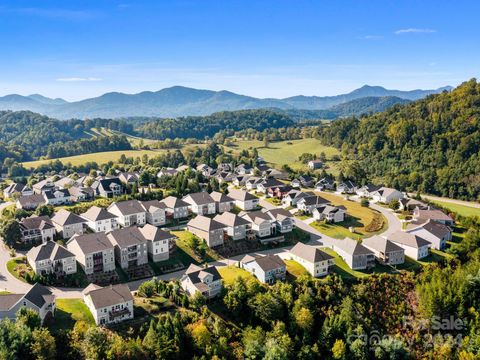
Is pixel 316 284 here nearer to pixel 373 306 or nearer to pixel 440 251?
pixel 373 306

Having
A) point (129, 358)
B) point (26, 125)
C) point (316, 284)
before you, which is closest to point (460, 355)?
point (316, 284)

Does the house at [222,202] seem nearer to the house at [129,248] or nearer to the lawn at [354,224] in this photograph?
the lawn at [354,224]

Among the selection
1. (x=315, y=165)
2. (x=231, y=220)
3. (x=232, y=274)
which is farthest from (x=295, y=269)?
(x=315, y=165)

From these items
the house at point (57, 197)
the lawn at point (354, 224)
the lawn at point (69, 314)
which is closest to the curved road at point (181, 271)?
the lawn at point (354, 224)

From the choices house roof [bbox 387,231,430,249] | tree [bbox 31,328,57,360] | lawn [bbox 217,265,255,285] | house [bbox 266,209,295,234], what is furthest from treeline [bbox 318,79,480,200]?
tree [bbox 31,328,57,360]

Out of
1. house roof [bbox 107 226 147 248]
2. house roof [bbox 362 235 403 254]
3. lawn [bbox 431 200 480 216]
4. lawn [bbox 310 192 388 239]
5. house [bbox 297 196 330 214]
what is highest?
house roof [bbox 107 226 147 248]

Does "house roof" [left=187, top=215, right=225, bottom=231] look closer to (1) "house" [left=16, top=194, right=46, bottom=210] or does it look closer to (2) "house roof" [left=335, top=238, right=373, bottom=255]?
(2) "house roof" [left=335, top=238, right=373, bottom=255]

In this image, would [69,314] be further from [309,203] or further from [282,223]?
[309,203]
